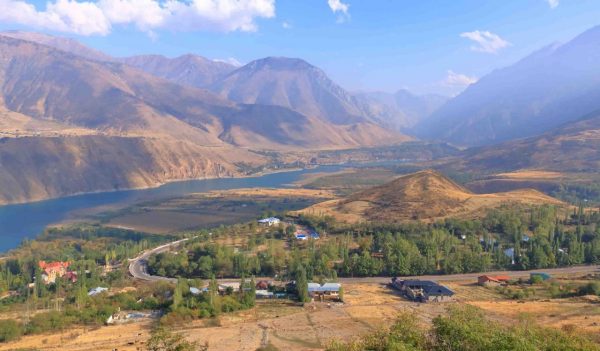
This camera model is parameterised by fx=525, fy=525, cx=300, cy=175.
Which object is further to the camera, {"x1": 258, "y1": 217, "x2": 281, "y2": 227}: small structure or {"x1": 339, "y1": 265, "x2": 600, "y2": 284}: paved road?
{"x1": 258, "y1": 217, "x2": 281, "y2": 227}: small structure

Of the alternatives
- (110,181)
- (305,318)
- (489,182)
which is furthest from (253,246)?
(110,181)

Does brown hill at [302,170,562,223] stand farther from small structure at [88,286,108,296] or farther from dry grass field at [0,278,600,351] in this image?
small structure at [88,286,108,296]

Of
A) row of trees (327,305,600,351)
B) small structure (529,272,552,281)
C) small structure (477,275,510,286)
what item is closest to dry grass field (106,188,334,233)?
small structure (477,275,510,286)

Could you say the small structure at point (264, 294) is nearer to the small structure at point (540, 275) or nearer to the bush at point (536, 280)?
the bush at point (536, 280)

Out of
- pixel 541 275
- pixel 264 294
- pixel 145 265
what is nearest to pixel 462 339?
pixel 264 294

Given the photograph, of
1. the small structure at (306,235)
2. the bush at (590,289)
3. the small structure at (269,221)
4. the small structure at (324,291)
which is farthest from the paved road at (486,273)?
the small structure at (269,221)
